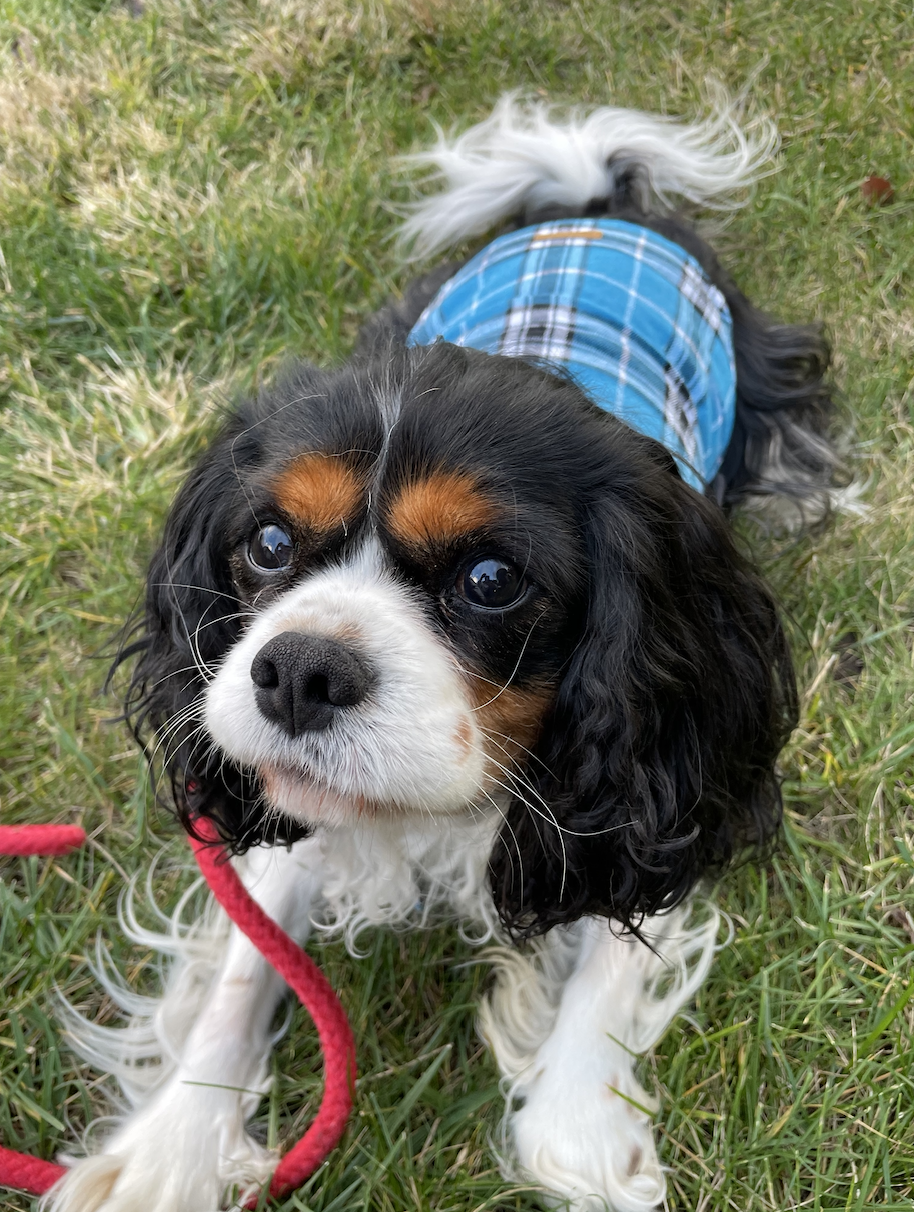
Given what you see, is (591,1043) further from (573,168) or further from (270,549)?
(573,168)

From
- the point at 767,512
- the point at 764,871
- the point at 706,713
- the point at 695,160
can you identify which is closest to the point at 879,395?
the point at 767,512

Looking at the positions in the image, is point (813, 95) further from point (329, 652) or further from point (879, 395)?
point (329, 652)

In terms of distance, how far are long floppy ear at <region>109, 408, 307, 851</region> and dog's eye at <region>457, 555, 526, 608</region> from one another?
488 millimetres

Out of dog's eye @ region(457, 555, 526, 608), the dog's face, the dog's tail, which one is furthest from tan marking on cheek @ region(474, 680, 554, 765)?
the dog's tail

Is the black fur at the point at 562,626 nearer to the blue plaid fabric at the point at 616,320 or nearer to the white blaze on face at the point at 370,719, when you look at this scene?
the white blaze on face at the point at 370,719

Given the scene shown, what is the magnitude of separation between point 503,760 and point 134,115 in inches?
123

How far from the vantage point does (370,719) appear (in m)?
1.34

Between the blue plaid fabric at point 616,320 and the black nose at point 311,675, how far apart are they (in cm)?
93

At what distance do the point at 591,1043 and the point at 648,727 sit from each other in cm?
66

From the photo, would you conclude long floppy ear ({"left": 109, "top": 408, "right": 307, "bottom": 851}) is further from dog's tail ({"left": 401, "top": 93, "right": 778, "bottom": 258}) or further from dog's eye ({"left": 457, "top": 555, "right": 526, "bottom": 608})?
dog's tail ({"left": 401, "top": 93, "right": 778, "bottom": 258})

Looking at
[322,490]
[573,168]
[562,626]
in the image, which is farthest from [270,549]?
[573,168]

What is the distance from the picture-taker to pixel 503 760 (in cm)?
152

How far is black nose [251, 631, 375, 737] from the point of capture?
1321mm

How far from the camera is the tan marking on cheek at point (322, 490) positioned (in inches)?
57.4
